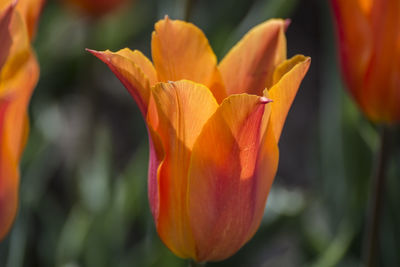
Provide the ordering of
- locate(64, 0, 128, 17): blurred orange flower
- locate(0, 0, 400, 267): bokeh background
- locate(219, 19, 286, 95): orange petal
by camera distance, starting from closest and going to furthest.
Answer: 1. locate(219, 19, 286, 95): orange petal
2. locate(0, 0, 400, 267): bokeh background
3. locate(64, 0, 128, 17): blurred orange flower

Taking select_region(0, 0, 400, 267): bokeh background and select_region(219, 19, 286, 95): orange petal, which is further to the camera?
select_region(0, 0, 400, 267): bokeh background

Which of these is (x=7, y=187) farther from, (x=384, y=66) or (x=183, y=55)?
(x=384, y=66)

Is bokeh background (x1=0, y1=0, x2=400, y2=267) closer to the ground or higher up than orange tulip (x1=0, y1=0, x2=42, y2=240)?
closer to the ground

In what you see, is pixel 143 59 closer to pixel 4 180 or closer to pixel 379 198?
pixel 4 180

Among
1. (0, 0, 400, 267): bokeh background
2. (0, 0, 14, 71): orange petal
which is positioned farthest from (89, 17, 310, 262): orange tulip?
(0, 0, 400, 267): bokeh background

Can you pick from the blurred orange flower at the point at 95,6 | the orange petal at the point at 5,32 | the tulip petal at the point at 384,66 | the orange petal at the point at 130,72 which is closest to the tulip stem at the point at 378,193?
the tulip petal at the point at 384,66

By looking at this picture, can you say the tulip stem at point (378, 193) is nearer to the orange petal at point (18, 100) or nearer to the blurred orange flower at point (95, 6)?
the orange petal at point (18, 100)

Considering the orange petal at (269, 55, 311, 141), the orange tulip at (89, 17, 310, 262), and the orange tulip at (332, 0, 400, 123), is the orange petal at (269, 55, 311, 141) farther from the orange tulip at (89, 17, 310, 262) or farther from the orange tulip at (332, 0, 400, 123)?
the orange tulip at (332, 0, 400, 123)
